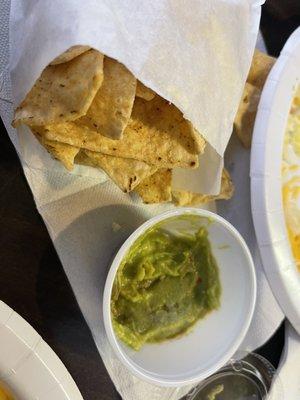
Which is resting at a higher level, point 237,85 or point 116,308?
point 237,85

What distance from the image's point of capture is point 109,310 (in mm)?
1496

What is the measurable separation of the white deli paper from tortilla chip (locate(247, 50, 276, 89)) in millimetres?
234

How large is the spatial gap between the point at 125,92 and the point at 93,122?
3.8 inches

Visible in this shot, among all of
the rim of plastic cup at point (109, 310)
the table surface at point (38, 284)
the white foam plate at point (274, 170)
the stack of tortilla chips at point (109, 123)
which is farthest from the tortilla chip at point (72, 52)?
the white foam plate at point (274, 170)

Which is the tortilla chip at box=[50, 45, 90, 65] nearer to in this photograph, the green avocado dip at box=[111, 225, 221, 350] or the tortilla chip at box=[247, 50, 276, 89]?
the green avocado dip at box=[111, 225, 221, 350]

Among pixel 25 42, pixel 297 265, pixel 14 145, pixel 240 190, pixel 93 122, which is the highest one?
pixel 25 42

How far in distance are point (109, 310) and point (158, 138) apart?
42 cm

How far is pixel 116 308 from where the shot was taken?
64.2 inches

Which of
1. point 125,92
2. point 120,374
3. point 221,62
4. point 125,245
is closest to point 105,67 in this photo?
point 125,92

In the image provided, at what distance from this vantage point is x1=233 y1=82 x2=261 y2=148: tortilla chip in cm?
170

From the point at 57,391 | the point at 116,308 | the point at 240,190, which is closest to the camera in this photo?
the point at 57,391

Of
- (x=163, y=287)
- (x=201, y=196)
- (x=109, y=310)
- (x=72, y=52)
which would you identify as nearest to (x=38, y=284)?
(x=109, y=310)

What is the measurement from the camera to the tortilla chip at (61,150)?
4.36 feet

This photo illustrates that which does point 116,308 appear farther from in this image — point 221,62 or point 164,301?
point 221,62
